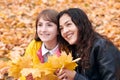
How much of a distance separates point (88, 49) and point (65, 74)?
39cm

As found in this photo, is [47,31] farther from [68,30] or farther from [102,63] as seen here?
[102,63]

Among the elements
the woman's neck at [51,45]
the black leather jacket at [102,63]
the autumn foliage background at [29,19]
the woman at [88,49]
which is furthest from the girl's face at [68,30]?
the autumn foliage background at [29,19]

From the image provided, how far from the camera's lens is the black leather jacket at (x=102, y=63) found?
335cm

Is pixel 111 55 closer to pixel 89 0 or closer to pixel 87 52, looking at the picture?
pixel 87 52

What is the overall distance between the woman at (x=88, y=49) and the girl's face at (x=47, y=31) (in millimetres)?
176

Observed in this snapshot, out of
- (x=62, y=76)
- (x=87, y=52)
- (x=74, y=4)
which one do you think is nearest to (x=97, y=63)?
(x=87, y=52)

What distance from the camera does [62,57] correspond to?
Result: 3.05 m

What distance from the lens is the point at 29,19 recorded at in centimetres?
718

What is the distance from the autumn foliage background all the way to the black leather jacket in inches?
37.7

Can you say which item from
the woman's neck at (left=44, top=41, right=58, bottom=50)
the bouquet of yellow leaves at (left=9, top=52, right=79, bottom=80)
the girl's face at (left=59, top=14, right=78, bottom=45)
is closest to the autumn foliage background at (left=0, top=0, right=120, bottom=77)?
the woman's neck at (left=44, top=41, right=58, bottom=50)

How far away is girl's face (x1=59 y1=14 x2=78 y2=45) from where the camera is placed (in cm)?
349

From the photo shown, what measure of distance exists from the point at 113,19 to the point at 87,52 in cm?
353

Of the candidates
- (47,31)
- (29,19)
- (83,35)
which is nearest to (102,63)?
(83,35)

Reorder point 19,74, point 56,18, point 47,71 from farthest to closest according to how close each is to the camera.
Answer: point 56,18 < point 19,74 < point 47,71
